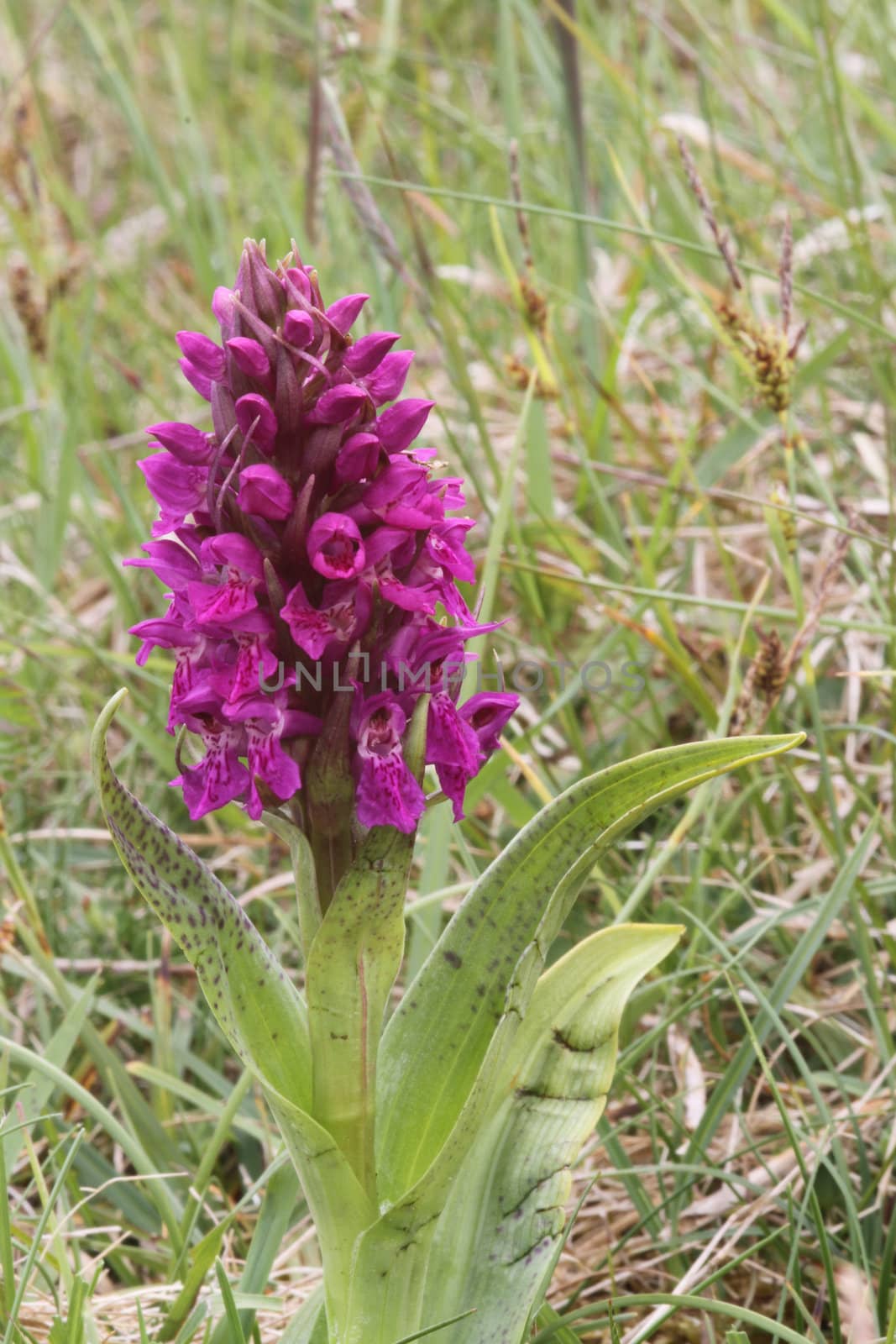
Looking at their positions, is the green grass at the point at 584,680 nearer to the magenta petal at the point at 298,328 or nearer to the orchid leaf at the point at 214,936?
the orchid leaf at the point at 214,936

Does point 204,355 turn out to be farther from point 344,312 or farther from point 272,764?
point 272,764

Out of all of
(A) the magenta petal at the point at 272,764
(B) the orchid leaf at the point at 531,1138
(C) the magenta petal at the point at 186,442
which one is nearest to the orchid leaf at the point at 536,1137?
(B) the orchid leaf at the point at 531,1138

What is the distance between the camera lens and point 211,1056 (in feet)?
8.34

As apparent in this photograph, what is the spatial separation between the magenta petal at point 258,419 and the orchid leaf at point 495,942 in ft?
1.80

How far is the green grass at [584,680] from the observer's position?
6.43ft

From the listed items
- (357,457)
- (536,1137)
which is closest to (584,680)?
(536,1137)

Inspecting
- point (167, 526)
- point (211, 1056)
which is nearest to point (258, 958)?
point (167, 526)

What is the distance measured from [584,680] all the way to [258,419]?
1.46m

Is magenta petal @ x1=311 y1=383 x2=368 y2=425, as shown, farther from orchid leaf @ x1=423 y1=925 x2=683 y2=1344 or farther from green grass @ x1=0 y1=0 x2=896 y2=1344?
green grass @ x1=0 y1=0 x2=896 y2=1344

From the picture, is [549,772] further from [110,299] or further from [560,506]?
[110,299]

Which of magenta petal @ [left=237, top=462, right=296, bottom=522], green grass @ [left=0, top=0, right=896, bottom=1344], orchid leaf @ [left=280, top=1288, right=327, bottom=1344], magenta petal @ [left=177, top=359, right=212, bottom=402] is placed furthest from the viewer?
green grass @ [left=0, top=0, right=896, bottom=1344]

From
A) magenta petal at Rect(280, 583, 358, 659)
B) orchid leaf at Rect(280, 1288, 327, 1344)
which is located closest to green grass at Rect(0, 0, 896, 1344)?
orchid leaf at Rect(280, 1288, 327, 1344)

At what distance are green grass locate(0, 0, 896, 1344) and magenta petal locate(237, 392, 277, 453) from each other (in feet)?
2.85

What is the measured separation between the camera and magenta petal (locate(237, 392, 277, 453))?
59.7 inches
